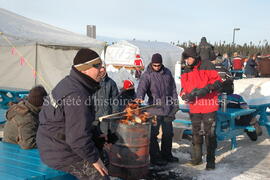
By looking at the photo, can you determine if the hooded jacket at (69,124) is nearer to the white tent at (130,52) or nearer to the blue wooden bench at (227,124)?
the blue wooden bench at (227,124)

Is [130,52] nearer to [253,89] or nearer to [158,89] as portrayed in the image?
[253,89]

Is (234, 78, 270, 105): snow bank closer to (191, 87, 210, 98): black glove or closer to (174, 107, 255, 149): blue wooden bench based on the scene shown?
(174, 107, 255, 149): blue wooden bench

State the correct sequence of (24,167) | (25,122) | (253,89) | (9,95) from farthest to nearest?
(253,89) < (9,95) < (25,122) < (24,167)

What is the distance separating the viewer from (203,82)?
5.16m

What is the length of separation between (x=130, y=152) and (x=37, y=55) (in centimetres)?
696

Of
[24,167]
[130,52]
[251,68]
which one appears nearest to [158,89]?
[24,167]

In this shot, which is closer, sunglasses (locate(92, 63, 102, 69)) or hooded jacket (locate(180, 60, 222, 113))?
sunglasses (locate(92, 63, 102, 69))

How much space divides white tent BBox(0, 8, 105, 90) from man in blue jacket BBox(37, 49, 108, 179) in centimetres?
756

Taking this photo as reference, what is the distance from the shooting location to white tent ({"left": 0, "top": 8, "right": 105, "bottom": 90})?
33.2 ft

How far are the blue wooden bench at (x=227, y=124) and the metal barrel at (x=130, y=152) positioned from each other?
1824mm

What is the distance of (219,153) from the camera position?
6.35m

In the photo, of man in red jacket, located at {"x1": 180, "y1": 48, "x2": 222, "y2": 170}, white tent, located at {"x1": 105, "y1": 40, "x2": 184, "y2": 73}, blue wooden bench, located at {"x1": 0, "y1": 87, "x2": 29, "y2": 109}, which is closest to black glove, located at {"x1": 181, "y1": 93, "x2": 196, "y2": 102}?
man in red jacket, located at {"x1": 180, "y1": 48, "x2": 222, "y2": 170}

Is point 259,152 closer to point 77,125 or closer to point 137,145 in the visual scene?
point 137,145

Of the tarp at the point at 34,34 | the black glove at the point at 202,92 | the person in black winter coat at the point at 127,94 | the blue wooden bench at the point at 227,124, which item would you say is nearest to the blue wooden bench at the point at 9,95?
the tarp at the point at 34,34
